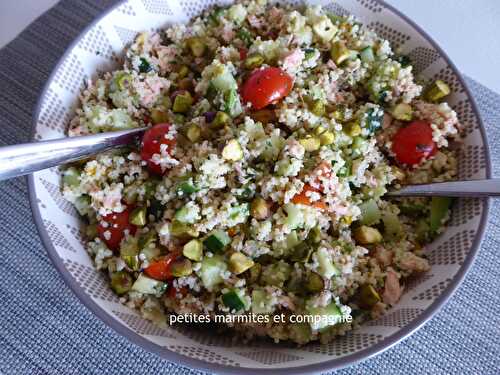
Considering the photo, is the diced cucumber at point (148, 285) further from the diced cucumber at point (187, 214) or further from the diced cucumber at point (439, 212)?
the diced cucumber at point (439, 212)

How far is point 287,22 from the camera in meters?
1.61

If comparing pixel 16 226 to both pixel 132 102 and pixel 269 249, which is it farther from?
pixel 269 249

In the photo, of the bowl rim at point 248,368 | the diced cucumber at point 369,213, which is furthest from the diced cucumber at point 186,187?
the diced cucumber at point 369,213

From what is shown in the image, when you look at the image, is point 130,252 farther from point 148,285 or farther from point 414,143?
point 414,143

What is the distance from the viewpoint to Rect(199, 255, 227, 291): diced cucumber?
1286 millimetres

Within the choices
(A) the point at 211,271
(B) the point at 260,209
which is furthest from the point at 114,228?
(B) the point at 260,209

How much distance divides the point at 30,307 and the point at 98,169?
0.51 metres

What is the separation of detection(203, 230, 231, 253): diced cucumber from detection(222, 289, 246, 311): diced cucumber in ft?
0.40

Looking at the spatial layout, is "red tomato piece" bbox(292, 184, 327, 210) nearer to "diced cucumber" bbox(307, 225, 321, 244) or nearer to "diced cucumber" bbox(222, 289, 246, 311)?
"diced cucumber" bbox(307, 225, 321, 244)

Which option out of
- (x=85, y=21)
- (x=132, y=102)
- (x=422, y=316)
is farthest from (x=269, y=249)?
(x=85, y=21)

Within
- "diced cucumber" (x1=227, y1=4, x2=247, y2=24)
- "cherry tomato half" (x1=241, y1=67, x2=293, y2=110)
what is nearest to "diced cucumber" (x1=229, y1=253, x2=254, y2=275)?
"cherry tomato half" (x1=241, y1=67, x2=293, y2=110)

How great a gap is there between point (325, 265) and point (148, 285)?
1.56 ft

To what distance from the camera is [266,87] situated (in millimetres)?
1438

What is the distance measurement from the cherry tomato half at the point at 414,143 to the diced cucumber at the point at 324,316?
540mm
